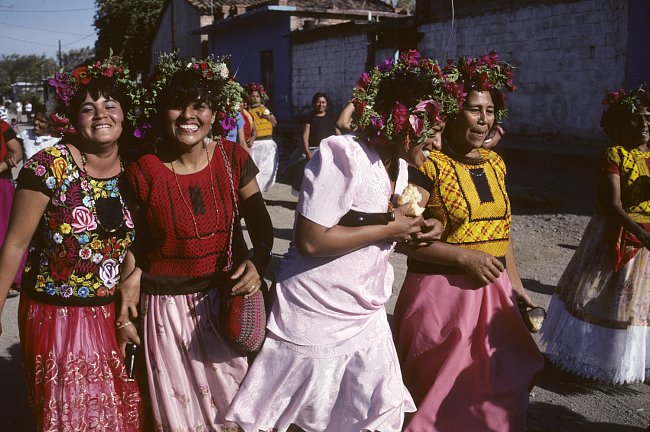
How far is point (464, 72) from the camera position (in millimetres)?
3256

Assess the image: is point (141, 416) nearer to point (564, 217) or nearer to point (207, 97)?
point (207, 97)

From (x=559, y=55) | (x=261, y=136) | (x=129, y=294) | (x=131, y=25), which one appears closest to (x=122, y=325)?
(x=129, y=294)

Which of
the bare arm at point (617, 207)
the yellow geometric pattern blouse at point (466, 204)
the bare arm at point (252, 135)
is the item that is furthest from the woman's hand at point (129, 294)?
the bare arm at point (252, 135)

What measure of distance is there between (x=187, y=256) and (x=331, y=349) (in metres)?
0.73

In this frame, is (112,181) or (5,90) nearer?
(112,181)

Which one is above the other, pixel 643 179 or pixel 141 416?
pixel 643 179

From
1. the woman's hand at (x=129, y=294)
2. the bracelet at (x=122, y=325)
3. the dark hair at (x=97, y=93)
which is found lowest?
the bracelet at (x=122, y=325)

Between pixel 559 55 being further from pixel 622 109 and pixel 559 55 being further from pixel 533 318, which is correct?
pixel 533 318

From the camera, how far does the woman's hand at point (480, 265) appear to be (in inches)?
123

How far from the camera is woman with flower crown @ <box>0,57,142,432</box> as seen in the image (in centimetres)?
271

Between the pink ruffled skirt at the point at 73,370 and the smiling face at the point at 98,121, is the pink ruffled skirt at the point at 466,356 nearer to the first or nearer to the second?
the pink ruffled skirt at the point at 73,370

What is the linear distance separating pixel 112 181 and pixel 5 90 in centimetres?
6455

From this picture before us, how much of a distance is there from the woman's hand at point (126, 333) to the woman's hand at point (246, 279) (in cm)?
52

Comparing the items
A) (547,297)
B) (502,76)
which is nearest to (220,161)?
(502,76)
